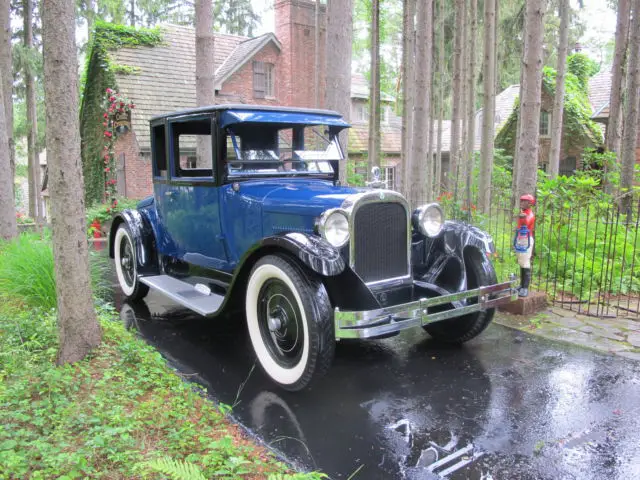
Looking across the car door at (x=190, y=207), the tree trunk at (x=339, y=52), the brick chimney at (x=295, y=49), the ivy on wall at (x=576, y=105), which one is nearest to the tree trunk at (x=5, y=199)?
the car door at (x=190, y=207)

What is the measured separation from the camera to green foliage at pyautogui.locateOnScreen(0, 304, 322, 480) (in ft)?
7.82

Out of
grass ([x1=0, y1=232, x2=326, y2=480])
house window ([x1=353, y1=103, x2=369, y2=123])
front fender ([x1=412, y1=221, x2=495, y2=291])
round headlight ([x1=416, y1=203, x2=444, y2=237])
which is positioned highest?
house window ([x1=353, y1=103, x2=369, y2=123])

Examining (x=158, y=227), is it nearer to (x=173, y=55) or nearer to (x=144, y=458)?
(x=144, y=458)

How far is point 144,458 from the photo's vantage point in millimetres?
2477

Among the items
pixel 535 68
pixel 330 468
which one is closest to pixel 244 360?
pixel 330 468

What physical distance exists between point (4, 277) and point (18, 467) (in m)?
3.29

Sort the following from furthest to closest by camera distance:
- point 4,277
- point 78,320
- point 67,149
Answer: point 4,277 → point 78,320 → point 67,149

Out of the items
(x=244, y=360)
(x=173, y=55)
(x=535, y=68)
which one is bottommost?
(x=244, y=360)

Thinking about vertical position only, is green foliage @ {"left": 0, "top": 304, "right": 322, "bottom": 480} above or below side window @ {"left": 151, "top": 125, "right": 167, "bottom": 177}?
below

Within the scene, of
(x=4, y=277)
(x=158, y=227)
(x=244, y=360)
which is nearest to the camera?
(x=244, y=360)

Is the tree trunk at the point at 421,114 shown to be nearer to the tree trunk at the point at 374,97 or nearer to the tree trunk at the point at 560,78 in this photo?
the tree trunk at the point at 374,97

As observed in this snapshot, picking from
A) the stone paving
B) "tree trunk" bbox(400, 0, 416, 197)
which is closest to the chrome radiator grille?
the stone paving

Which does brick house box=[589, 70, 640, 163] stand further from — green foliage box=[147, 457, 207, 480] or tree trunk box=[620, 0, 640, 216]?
green foliage box=[147, 457, 207, 480]

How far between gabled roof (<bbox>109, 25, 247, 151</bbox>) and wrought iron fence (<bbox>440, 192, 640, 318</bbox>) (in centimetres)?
1238
